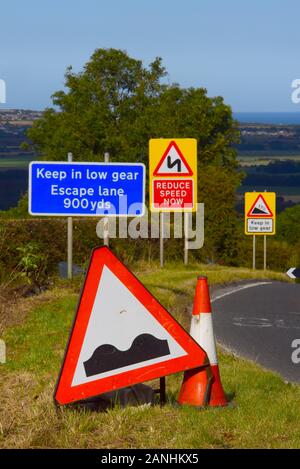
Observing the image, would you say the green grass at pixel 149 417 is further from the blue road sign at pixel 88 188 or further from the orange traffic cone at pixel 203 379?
the blue road sign at pixel 88 188

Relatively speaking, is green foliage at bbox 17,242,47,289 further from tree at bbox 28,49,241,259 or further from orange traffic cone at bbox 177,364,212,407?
tree at bbox 28,49,241,259

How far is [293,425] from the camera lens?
8.05 metres

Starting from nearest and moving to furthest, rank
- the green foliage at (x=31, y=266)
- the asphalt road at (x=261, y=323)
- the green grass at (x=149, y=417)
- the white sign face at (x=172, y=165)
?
the green grass at (x=149, y=417), the asphalt road at (x=261, y=323), the green foliage at (x=31, y=266), the white sign face at (x=172, y=165)

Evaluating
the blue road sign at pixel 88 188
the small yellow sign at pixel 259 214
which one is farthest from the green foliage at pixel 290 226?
the blue road sign at pixel 88 188

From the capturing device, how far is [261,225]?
37188mm

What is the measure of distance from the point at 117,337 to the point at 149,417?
2.02ft

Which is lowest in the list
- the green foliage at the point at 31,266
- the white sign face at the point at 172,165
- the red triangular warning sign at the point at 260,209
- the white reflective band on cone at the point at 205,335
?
the red triangular warning sign at the point at 260,209

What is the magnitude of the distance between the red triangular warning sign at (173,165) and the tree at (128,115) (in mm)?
46502

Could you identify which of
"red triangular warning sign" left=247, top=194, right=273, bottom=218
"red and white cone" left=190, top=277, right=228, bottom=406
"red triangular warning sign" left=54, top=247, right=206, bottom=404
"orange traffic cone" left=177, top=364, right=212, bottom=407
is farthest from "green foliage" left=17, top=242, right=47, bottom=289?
"red triangular warning sign" left=247, top=194, right=273, bottom=218

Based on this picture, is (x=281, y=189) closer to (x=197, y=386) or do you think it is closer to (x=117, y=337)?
(x=197, y=386)

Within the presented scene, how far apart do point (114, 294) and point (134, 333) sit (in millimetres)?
318

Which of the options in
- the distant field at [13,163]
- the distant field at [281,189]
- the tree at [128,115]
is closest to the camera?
the tree at [128,115]

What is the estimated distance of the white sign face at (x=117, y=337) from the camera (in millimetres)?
8070

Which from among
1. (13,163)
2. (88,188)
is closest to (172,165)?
(88,188)
